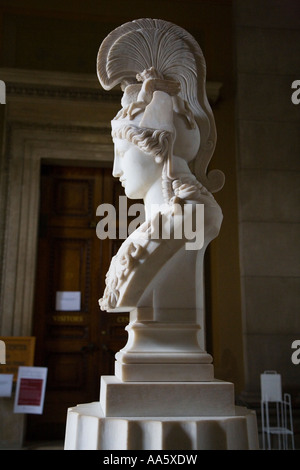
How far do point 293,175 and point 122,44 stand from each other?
3.12m

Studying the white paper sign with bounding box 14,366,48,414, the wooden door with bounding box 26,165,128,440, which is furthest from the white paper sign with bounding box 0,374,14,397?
the wooden door with bounding box 26,165,128,440

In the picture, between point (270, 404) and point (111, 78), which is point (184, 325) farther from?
point (270, 404)

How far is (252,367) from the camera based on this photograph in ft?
14.1

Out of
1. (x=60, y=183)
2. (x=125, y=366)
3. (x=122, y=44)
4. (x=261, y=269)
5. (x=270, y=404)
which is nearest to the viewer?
(x=125, y=366)

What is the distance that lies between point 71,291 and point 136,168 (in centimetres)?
289

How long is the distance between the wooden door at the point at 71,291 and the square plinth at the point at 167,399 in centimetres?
296

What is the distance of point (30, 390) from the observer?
399 cm

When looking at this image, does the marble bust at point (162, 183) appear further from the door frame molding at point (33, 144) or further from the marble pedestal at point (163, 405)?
the door frame molding at point (33, 144)

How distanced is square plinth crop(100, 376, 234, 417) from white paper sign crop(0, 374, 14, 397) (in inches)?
107

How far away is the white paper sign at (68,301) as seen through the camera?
4.54 metres

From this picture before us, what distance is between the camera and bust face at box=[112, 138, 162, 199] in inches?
75.4

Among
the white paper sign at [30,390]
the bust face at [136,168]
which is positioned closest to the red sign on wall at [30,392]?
the white paper sign at [30,390]

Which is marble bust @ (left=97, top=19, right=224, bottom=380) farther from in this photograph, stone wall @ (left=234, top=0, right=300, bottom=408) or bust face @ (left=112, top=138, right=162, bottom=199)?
stone wall @ (left=234, top=0, right=300, bottom=408)
